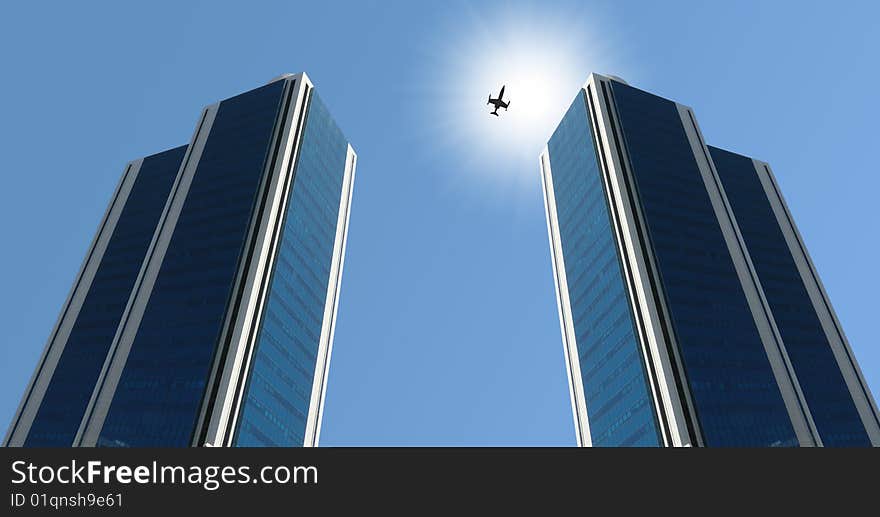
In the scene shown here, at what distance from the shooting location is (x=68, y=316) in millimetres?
133750

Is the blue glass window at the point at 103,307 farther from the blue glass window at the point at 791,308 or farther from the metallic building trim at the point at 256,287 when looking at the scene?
the blue glass window at the point at 791,308

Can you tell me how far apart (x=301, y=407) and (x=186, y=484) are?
9606 cm

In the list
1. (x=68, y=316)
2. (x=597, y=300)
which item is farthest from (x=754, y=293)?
(x=68, y=316)

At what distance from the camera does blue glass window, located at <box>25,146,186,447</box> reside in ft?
377

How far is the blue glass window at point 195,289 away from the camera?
10431 centimetres

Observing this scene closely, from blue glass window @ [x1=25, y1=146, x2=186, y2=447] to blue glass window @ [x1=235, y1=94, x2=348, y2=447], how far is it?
2879 cm

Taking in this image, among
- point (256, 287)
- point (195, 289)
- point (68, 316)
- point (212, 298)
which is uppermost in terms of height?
point (68, 316)

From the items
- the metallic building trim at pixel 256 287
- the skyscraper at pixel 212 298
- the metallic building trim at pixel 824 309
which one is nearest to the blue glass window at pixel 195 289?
the skyscraper at pixel 212 298

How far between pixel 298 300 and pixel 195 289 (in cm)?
1895

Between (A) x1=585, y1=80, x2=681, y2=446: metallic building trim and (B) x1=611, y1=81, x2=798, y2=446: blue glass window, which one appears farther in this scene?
(B) x1=611, y1=81, x2=798, y2=446: blue glass window

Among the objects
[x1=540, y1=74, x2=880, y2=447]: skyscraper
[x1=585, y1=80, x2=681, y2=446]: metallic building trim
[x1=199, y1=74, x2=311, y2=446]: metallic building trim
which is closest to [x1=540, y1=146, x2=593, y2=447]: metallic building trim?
[x1=540, y1=74, x2=880, y2=447]: skyscraper

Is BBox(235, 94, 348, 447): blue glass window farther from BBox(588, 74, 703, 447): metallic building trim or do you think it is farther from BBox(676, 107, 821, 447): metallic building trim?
BBox(676, 107, 821, 447): metallic building trim

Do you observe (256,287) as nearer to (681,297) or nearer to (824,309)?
→ (681,297)

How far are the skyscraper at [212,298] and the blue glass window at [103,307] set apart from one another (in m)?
0.27
